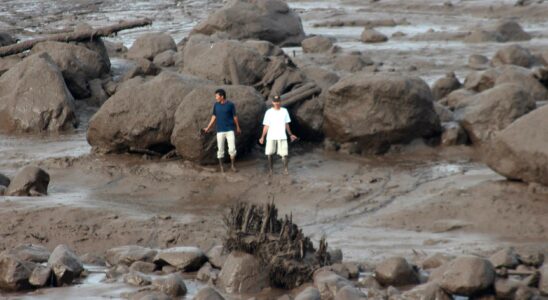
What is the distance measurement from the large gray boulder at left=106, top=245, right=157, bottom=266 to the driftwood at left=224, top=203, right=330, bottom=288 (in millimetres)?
1208

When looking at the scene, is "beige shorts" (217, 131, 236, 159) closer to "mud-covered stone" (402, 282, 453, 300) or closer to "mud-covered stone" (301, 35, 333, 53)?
"mud-covered stone" (402, 282, 453, 300)

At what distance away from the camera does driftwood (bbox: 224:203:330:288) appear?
36.5 ft

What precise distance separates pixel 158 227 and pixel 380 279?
406cm

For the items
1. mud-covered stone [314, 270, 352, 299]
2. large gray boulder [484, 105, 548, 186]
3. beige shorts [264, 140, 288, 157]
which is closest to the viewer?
mud-covered stone [314, 270, 352, 299]

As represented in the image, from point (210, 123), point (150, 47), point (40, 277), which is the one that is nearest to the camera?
point (40, 277)

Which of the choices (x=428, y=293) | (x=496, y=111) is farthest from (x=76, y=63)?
(x=428, y=293)

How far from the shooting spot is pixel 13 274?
11.4 m

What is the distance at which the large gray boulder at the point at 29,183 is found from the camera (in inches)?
607

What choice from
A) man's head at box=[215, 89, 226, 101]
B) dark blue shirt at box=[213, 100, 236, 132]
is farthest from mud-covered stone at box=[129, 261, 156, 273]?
man's head at box=[215, 89, 226, 101]

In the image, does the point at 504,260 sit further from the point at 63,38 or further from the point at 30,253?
the point at 63,38

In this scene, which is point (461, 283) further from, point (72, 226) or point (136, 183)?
point (136, 183)

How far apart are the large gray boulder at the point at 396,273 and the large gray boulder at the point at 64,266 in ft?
10.5

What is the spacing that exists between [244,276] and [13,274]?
7.83 feet

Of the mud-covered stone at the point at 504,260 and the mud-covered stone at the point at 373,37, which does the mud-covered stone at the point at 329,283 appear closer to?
the mud-covered stone at the point at 504,260
